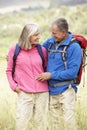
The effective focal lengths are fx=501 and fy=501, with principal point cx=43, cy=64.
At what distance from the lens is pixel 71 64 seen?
17.9 ft

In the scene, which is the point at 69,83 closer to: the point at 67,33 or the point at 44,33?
the point at 67,33

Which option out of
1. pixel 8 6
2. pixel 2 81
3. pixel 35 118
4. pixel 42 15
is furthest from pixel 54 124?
→ pixel 8 6

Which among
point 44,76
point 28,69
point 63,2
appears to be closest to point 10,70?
point 28,69

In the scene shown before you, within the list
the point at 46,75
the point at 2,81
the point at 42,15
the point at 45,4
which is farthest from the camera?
the point at 45,4

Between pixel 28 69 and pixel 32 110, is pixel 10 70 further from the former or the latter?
pixel 32 110

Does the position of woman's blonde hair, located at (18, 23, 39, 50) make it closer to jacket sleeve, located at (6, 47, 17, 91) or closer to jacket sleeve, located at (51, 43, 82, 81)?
jacket sleeve, located at (6, 47, 17, 91)

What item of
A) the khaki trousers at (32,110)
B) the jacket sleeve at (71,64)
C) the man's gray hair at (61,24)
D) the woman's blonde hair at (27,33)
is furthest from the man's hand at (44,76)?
the man's gray hair at (61,24)

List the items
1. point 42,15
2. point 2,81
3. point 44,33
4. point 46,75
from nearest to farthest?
point 46,75 < point 2,81 < point 44,33 < point 42,15

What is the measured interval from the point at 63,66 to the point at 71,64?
12 cm

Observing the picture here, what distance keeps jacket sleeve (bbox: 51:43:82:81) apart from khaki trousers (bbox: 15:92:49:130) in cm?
28

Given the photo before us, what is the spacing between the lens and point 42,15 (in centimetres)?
5325

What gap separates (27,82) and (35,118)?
448mm

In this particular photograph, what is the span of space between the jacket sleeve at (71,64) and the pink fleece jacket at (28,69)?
20 centimetres

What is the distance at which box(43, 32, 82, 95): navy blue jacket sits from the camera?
17.8 feet
